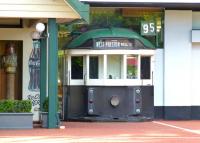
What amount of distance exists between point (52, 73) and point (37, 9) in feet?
6.40

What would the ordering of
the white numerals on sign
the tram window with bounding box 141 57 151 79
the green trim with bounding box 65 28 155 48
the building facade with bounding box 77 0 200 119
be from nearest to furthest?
the green trim with bounding box 65 28 155 48, the tram window with bounding box 141 57 151 79, the white numerals on sign, the building facade with bounding box 77 0 200 119

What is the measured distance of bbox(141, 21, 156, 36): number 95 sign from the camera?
84.1ft

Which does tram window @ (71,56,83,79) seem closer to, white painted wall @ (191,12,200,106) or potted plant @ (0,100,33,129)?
white painted wall @ (191,12,200,106)

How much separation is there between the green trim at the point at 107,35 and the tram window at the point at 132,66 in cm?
66

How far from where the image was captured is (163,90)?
2589cm

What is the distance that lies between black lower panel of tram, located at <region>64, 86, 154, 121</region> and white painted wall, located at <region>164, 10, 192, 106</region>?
168 centimetres

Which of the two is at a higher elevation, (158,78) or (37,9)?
(37,9)

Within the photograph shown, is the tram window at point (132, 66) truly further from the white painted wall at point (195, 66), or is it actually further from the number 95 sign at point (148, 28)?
the white painted wall at point (195, 66)

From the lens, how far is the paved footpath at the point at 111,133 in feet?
56.6

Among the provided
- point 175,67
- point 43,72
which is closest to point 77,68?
point 43,72

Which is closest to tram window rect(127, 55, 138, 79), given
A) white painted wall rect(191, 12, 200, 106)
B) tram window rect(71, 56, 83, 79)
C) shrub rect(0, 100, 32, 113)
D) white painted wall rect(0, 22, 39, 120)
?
tram window rect(71, 56, 83, 79)

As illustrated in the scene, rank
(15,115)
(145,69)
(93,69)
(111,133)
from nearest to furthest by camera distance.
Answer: (111,133), (15,115), (93,69), (145,69)

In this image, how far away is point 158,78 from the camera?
2586cm

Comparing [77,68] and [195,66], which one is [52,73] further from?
[195,66]
